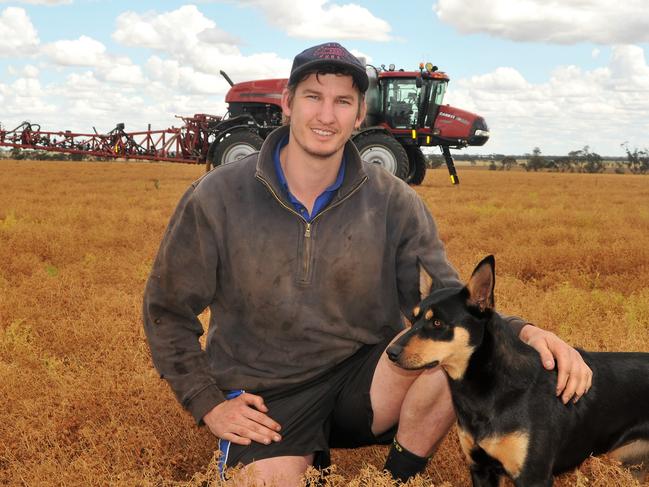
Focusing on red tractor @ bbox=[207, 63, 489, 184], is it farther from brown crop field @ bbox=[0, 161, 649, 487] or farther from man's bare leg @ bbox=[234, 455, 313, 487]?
man's bare leg @ bbox=[234, 455, 313, 487]

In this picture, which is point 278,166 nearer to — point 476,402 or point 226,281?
point 226,281

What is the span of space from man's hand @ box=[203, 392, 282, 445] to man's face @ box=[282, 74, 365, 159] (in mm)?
1270

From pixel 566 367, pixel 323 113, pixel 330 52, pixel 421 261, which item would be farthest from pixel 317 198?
pixel 566 367

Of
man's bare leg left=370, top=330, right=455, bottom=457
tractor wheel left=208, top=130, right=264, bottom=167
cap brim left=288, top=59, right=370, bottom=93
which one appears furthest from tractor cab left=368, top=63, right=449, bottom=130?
man's bare leg left=370, top=330, right=455, bottom=457

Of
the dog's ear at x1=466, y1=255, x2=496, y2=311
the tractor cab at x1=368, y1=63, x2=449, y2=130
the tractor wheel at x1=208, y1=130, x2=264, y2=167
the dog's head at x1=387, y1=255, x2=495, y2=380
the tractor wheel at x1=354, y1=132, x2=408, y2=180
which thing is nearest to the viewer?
the dog's ear at x1=466, y1=255, x2=496, y2=311

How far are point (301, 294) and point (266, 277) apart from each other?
19 cm

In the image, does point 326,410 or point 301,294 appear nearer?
point 301,294

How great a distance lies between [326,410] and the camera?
338 cm

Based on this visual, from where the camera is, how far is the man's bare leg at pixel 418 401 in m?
3.10

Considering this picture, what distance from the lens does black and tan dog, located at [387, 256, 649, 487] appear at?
111 inches

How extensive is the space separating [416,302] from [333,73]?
4.08 feet

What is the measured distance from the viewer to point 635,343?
4.91 meters

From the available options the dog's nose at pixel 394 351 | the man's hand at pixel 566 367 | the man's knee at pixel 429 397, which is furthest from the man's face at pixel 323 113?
the man's hand at pixel 566 367

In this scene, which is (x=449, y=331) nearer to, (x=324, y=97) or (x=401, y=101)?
(x=324, y=97)
